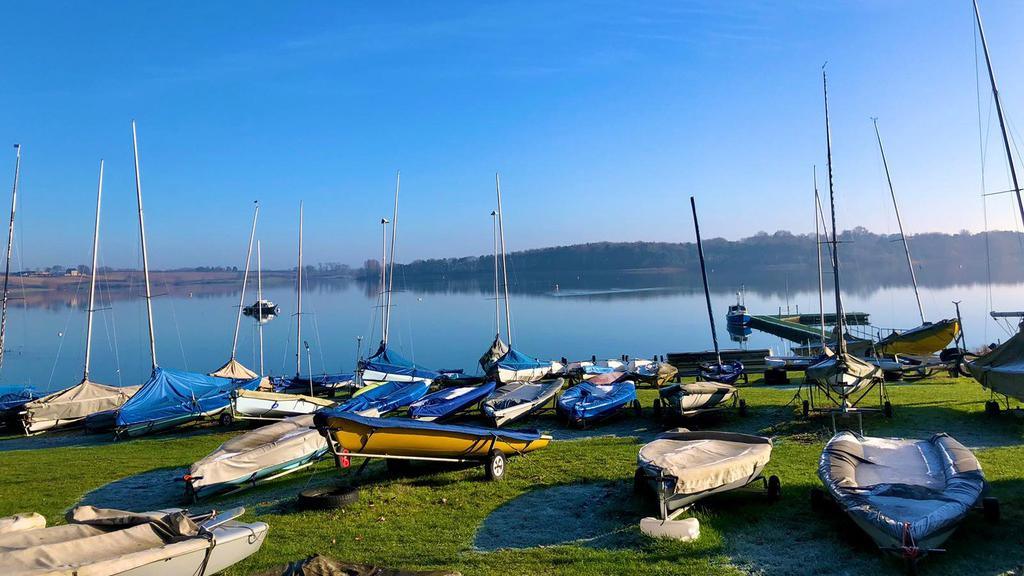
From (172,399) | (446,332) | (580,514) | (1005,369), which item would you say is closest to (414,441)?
(580,514)

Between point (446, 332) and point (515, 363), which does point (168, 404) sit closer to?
point (515, 363)

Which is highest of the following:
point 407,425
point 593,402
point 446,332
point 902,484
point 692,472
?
point 407,425

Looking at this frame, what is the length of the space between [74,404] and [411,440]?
61.1 ft

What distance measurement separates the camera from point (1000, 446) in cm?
1344

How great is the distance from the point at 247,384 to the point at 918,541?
2476cm

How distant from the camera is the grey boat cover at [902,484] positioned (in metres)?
7.71

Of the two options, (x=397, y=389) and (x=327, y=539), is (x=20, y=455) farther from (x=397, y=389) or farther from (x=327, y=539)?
(x=327, y=539)

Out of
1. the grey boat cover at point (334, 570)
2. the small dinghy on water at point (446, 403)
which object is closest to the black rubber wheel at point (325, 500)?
the grey boat cover at point (334, 570)

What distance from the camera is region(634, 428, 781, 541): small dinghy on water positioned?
916 cm

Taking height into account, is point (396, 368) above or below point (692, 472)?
below

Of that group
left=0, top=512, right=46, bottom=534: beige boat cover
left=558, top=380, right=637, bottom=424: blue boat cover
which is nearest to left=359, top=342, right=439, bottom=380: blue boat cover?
left=558, top=380, right=637, bottom=424: blue boat cover

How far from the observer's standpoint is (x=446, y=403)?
20.3 meters

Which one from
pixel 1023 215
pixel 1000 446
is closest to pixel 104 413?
pixel 1000 446

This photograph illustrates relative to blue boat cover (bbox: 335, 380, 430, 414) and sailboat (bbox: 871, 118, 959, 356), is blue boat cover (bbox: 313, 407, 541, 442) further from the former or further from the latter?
sailboat (bbox: 871, 118, 959, 356)
